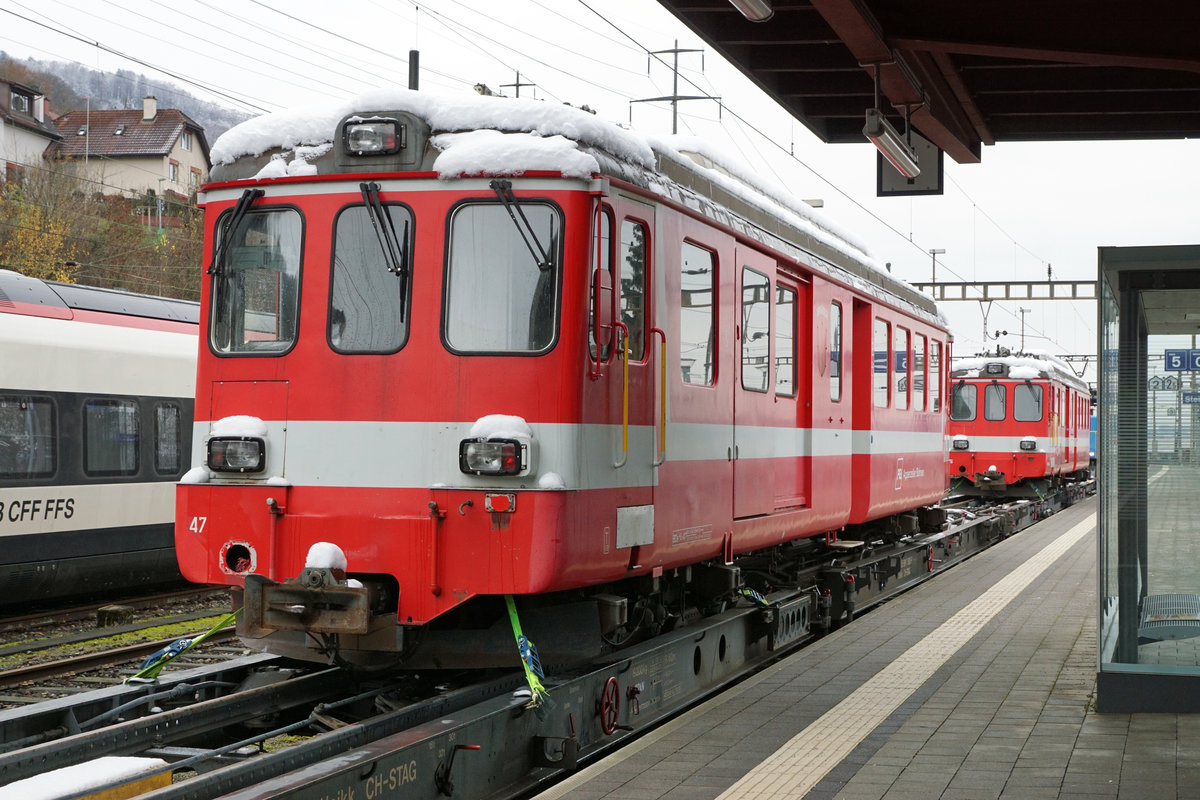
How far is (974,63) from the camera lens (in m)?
9.11

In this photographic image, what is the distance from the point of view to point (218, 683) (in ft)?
24.2

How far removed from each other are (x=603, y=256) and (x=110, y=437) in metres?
8.57

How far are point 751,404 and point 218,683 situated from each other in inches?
155

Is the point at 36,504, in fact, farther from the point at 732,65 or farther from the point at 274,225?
the point at 732,65

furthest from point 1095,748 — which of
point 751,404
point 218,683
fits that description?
point 218,683

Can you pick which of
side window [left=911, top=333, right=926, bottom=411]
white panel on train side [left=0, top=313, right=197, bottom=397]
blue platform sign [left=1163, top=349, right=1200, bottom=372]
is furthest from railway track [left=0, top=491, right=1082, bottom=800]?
side window [left=911, top=333, right=926, bottom=411]

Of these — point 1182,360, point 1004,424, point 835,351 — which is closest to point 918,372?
point 835,351

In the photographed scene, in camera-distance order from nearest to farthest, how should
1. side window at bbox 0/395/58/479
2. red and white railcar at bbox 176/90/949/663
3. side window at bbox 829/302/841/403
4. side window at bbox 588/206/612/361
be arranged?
red and white railcar at bbox 176/90/949/663, side window at bbox 588/206/612/361, side window at bbox 829/302/841/403, side window at bbox 0/395/58/479

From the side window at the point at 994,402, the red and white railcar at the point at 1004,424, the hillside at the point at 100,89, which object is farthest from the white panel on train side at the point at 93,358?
the hillside at the point at 100,89

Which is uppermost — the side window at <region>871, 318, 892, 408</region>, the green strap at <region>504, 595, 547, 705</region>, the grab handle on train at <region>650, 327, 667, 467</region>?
the side window at <region>871, 318, 892, 408</region>

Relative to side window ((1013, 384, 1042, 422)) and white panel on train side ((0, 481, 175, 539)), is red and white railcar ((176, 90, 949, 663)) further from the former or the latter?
side window ((1013, 384, 1042, 422))

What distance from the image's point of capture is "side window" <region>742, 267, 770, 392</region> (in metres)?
9.11

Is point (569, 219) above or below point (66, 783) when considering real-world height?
above

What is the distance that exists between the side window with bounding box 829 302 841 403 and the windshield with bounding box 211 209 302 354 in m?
5.35
